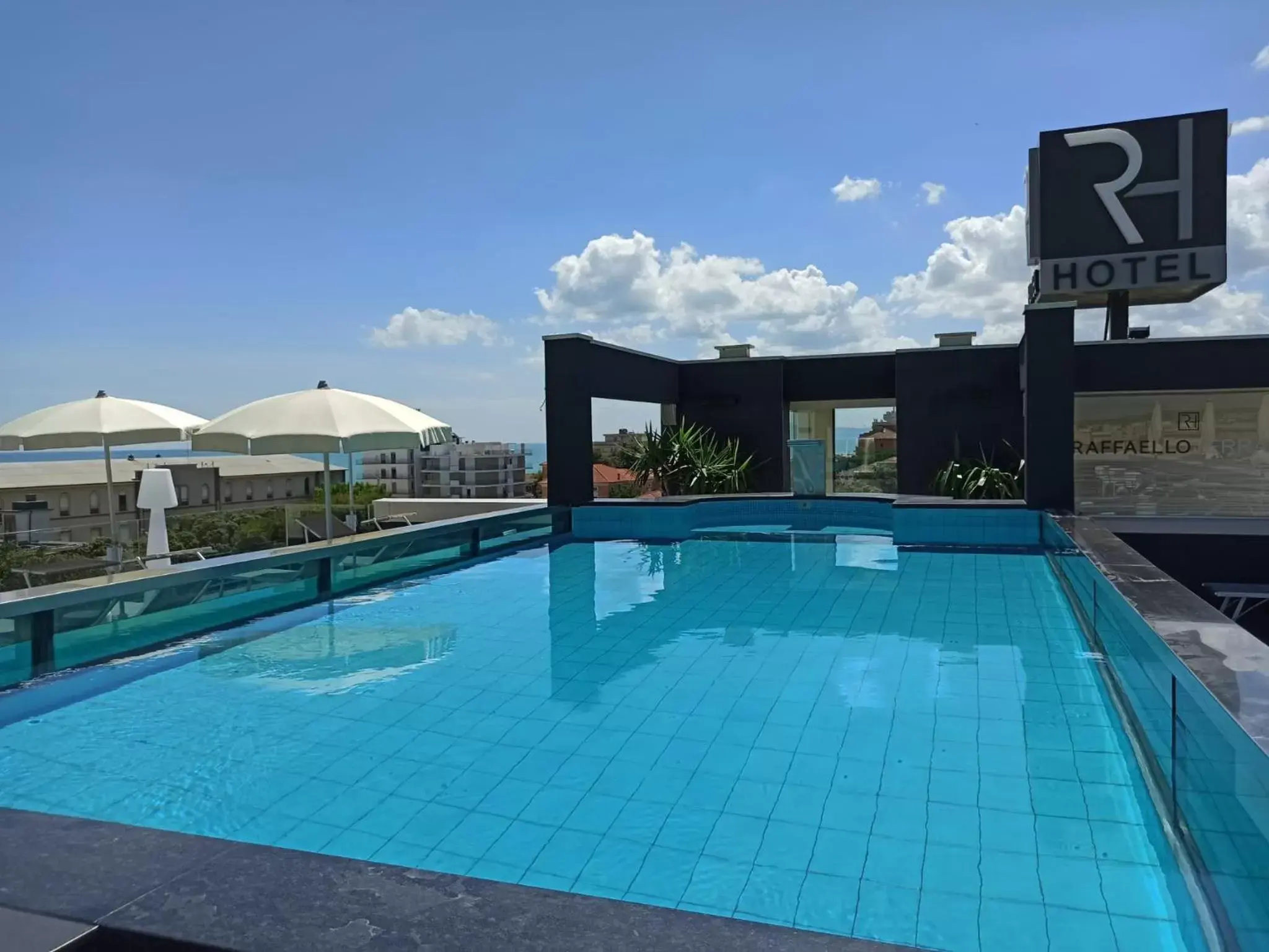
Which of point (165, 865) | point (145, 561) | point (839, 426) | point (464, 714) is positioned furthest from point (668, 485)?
point (165, 865)

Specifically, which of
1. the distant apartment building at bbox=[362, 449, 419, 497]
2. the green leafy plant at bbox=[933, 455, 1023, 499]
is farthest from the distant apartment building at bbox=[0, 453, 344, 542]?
the distant apartment building at bbox=[362, 449, 419, 497]

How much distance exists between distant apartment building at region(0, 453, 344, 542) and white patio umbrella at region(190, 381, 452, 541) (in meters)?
0.31

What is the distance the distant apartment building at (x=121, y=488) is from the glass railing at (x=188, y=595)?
0.96 metres

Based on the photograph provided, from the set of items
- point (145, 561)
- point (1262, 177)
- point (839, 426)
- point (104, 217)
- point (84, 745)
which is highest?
point (1262, 177)

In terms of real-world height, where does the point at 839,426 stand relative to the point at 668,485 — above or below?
above

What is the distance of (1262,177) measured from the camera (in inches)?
581

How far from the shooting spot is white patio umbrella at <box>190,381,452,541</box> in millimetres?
8641

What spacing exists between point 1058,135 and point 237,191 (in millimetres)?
13530

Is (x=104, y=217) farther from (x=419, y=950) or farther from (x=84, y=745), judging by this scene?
(x=419, y=950)

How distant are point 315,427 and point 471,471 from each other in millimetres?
106224

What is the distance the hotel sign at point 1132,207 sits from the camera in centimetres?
1445

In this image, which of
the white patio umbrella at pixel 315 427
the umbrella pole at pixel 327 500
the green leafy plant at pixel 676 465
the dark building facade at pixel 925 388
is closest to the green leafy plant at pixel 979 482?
the dark building facade at pixel 925 388

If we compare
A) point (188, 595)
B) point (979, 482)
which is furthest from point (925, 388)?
point (188, 595)

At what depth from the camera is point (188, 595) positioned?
7.57m
